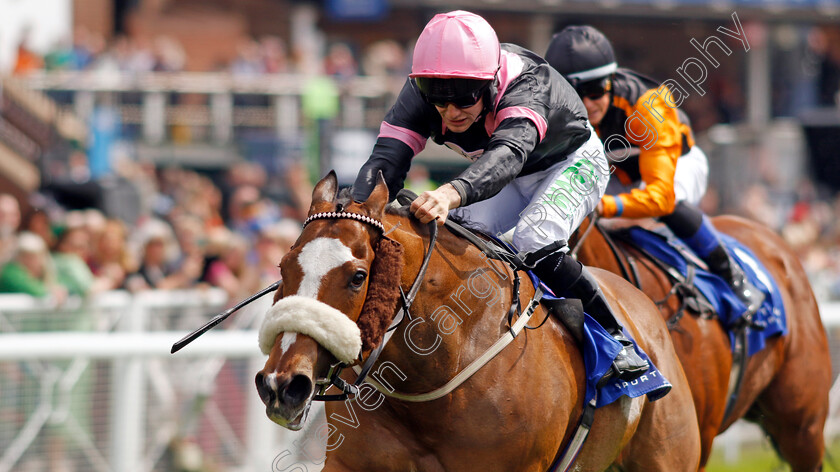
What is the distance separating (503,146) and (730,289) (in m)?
2.22

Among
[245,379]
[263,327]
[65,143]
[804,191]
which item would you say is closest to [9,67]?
[65,143]

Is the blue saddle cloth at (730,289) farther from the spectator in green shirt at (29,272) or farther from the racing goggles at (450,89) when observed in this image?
the spectator in green shirt at (29,272)

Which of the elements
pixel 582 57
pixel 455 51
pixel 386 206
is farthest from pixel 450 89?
pixel 582 57

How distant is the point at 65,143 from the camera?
12.9 meters

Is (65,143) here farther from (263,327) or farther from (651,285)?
(263,327)

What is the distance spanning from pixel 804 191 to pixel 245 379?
29.4 feet

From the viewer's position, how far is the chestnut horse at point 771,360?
4746mm

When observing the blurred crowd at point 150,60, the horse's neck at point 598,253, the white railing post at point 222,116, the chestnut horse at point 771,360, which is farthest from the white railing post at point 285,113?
the horse's neck at point 598,253

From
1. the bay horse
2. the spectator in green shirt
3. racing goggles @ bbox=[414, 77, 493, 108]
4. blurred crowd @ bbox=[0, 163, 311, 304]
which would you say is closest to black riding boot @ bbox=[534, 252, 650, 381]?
the bay horse

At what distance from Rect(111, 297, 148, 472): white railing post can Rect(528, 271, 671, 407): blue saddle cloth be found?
10.6 feet

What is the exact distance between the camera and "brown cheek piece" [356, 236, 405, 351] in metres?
2.91

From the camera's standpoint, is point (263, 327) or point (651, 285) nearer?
point (263, 327)

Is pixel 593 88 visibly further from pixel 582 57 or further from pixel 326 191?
pixel 326 191

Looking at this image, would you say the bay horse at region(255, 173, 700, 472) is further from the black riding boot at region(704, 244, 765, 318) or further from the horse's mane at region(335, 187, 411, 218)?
the black riding boot at region(704, 244, 765, 318)
